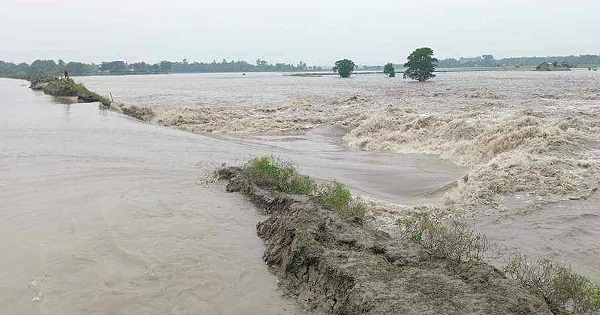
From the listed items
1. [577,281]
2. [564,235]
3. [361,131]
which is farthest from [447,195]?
[361,131]

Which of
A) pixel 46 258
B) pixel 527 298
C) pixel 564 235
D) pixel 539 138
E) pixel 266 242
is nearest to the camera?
pixel 527 298

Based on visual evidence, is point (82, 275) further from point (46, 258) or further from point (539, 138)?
point (539, 138)

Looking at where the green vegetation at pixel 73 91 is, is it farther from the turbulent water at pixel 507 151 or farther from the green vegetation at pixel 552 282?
the green vegetation at pixel 552 282

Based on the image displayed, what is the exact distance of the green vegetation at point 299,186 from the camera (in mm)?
8398

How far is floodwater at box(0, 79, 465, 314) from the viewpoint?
5.92 m

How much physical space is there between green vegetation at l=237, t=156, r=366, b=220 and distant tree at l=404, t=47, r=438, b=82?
63954 mm

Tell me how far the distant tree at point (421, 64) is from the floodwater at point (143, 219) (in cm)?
5660

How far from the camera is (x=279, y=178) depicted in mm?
10477

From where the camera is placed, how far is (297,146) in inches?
789

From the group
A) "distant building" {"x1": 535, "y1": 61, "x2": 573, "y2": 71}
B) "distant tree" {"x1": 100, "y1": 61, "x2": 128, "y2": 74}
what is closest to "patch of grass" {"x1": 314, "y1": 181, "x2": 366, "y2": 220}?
"distant building" {"x1": 535, "y1": 61, "x2": 573, "y2": 71}

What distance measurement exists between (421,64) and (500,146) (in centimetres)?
5956

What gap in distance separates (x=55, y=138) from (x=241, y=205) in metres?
13.1

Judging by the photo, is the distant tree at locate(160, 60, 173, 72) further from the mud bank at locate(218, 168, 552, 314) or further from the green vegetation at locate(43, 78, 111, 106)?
the mud bank at locate(218, 168, 552, 314)

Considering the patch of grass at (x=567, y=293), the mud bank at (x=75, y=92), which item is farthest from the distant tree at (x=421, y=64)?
the patch of grass at (x=567, y=293)
